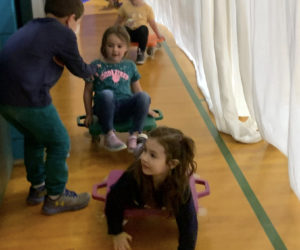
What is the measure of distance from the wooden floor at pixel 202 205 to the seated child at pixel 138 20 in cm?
90

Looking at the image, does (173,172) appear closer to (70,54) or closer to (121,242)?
(121,242)

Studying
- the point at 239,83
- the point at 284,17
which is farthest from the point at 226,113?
the point at 284,17

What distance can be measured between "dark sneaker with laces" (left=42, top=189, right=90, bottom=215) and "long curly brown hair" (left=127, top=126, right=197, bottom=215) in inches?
14.2

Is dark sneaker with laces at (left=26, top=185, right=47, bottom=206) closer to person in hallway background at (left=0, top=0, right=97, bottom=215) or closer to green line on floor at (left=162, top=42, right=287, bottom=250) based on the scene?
person in hallway background at (left=0, top=0, right=97, bottom=215)

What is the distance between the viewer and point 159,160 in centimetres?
155

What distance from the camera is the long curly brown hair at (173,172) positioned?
155cm

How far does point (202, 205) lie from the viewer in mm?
1919

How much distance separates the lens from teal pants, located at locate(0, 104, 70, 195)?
1.62 m

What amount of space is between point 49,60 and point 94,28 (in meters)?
2.79

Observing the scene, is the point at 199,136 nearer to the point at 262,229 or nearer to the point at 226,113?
the point at 226,113

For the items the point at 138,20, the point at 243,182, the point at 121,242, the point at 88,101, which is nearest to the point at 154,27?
the point at 138,20

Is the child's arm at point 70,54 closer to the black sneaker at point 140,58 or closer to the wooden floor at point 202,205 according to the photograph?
the wooden floor at point 202,205

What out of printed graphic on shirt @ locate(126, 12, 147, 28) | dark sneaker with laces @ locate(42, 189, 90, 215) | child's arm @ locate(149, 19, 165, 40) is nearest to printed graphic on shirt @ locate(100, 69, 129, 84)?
dark sneaker with laces @ locate(42, 189, 90, 215)

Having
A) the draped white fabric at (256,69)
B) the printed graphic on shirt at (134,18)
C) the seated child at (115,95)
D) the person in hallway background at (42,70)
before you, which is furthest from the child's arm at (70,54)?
the printed graphic on shirt at (134,18)
